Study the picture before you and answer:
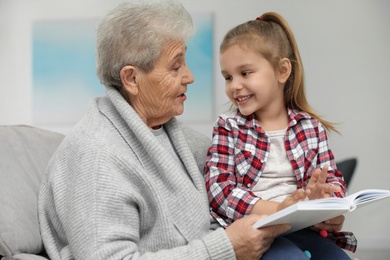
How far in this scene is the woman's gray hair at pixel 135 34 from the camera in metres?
1.86

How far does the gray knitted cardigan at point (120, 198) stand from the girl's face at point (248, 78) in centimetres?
30

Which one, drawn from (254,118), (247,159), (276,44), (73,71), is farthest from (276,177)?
(73,71)

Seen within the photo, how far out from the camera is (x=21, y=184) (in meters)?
1.90

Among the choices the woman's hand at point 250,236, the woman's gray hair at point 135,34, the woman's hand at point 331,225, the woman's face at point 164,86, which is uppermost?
the woman's gray hair at point 135,34

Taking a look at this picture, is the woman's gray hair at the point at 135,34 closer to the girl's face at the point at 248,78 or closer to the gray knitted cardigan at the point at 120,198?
the gray knitted cardigan at the point at 120,198

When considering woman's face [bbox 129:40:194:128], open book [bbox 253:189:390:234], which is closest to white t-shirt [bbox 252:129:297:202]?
open book [bbox 253:189:390:234]

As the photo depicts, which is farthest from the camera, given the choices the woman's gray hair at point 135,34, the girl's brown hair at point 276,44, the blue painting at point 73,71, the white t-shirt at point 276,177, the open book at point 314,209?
the blue painting at point 73,71

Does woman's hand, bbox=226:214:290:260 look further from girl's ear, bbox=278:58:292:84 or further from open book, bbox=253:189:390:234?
girl's ear, bbox=278:58:292:84

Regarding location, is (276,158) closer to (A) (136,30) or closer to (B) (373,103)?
(A) (136,30)

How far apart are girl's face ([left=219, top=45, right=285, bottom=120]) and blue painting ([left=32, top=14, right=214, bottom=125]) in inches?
69.7

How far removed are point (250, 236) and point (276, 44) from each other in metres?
0.76

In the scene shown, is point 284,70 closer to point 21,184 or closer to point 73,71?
point 21,184

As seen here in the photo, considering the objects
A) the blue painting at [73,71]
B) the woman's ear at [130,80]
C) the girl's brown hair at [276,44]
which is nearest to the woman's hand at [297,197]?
the girl's brown hair at [276,44]

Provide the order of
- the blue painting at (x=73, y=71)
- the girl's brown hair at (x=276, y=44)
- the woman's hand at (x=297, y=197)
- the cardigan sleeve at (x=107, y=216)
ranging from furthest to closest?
the blue painting at (x=73, y=71) < the girl's brown hair at (x=276, y=44) < the woman's hand at (x=297, y=197) < the cardigan sleeve at (x=107, y=216)
